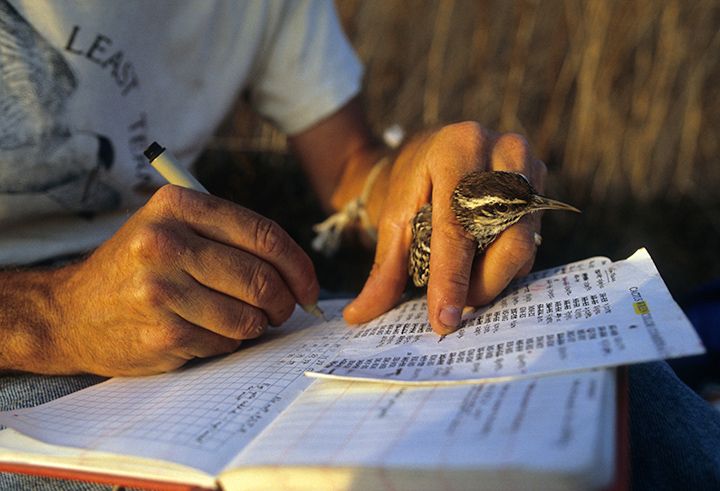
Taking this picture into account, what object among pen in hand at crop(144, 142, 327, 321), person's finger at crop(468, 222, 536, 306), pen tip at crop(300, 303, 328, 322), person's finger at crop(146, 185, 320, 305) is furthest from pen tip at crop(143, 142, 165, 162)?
person's finger at crop(468, 222, 536, 306)

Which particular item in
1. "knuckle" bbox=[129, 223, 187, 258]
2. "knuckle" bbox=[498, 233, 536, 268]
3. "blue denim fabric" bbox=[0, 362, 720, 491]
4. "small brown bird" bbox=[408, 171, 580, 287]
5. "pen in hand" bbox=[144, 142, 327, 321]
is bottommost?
"blue denim fabric" bbox=[0, 362, 720, 491]

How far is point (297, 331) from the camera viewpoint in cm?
238

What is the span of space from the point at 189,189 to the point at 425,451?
3.87ft

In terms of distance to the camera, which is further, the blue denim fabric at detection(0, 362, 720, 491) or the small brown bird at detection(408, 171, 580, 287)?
the small brown bird at detection(408, 171, 580, 287)

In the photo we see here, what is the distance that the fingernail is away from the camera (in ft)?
6.32

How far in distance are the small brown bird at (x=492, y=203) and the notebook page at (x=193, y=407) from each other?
0.58m

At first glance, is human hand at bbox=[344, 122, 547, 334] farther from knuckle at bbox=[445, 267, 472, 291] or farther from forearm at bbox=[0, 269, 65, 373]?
forearm at bbox=[0, 269, 65, 373]

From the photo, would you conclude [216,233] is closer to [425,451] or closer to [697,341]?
[425,451]

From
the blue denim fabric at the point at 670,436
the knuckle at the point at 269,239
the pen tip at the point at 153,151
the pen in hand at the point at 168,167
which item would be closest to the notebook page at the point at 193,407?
the knuckle at the point at 269,239

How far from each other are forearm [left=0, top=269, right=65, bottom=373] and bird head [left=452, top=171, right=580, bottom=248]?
1.44m

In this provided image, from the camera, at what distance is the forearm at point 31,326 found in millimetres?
2223

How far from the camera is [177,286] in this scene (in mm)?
1967

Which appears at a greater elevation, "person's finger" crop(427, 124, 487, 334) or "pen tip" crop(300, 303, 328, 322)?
"person's finger" crop(427, 124, 487, 334)

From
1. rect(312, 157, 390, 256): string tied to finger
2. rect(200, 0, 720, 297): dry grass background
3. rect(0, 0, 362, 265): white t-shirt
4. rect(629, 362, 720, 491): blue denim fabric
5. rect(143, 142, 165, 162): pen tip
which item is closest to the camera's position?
rect(629, 362, 720, 491): blue denim fabric
